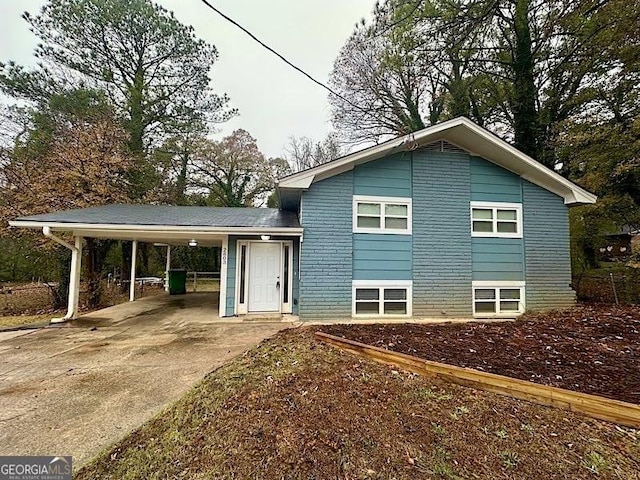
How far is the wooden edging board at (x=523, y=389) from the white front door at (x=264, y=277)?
175 inches

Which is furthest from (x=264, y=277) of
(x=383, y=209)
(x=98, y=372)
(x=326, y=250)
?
(x=98, y=372)

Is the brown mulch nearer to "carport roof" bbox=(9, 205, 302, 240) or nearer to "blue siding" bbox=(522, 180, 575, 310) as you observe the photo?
"blue siding" bbox=(522, 180, 575, 310)

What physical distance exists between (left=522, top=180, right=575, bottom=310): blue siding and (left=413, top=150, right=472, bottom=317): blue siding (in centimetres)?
178

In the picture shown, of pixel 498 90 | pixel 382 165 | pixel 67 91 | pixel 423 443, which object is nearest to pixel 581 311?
pixel 382 165

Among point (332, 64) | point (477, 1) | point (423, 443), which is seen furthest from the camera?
point (332, 64)

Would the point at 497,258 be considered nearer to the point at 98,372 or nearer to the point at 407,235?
the point at 407,235

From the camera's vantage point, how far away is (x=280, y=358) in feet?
14.1

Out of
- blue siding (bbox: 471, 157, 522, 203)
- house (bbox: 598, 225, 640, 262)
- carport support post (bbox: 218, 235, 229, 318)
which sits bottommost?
carport support post (bbox: 218, 235, 229, 318)

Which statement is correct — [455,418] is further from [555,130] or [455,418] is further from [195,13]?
[555,130]

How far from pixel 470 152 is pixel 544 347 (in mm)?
5540

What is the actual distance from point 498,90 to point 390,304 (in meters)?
12.3

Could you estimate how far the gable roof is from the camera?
7.24 m

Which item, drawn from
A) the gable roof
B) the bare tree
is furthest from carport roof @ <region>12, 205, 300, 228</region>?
the bare tree

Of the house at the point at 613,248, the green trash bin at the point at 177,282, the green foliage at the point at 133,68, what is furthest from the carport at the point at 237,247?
the house at the point at 613,248
